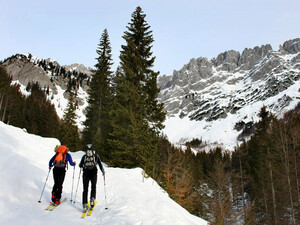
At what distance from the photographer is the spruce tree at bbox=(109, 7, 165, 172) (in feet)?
50.5

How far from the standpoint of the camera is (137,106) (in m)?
16.7

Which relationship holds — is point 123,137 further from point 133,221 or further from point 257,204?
point 257,204

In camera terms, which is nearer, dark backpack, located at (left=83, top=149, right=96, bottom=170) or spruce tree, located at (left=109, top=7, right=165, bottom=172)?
dark backpack, located at (left=83, top=149, right=96, bottom=170)

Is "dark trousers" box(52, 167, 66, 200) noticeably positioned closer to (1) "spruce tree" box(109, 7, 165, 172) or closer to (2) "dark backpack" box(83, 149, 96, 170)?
(2) "dark backpack" box(83, 149, 96, 170)

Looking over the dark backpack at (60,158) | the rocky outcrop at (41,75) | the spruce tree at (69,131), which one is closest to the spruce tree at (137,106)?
the dark backpack at (60,158)

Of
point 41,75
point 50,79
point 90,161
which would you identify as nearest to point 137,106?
point 90,161

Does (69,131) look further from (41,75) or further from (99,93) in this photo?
(41,75)

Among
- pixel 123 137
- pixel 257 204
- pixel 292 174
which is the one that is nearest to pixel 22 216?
pixel 123 137

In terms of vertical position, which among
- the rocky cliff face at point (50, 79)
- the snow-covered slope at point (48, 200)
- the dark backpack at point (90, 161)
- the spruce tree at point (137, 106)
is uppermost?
the rocky cliff face at point (50, 79)

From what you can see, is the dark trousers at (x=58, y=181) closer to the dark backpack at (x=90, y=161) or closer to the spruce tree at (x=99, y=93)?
the dark backpack at (x=90, y=161)

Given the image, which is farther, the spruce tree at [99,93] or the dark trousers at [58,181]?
the spruce tree at [99,93]

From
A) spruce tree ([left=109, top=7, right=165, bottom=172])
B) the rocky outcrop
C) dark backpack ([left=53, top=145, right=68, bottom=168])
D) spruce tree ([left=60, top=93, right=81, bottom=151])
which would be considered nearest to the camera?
dark backpack ([left=53, top=145, right=68, bottom=168])

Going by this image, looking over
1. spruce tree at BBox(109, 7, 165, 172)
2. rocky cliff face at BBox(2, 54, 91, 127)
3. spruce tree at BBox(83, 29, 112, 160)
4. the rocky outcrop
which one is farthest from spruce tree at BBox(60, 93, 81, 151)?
the rocky outcrop

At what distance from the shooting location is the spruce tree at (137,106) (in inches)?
607
